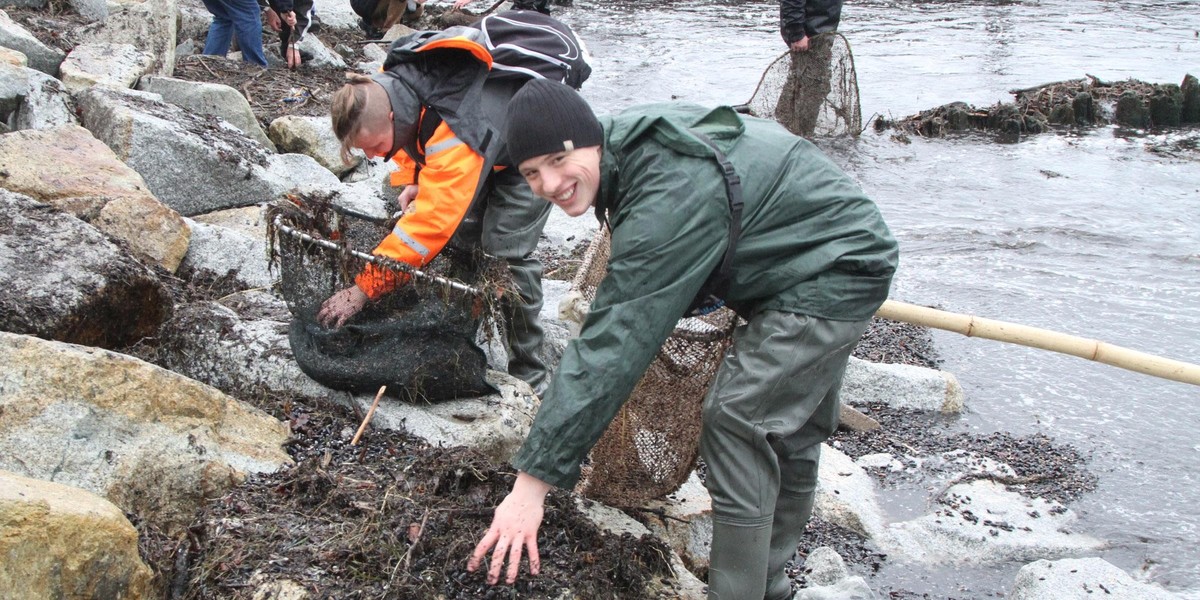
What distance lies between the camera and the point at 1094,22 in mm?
16828

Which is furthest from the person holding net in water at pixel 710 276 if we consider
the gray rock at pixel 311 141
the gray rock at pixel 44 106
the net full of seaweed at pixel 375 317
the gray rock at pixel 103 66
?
the gray rock at pixel 103 66

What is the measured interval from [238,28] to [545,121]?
778 cm

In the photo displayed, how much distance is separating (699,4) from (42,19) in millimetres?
13017

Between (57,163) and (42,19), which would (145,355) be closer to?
(57,163)

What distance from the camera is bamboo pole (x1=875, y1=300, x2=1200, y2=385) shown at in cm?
369

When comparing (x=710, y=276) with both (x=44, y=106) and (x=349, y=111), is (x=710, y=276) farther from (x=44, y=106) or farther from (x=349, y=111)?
(x=44, y=106)

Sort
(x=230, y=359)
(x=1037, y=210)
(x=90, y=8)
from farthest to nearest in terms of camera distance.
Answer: (x=90, y=8) → (x=1037, y=210) → (x=230, y=359)

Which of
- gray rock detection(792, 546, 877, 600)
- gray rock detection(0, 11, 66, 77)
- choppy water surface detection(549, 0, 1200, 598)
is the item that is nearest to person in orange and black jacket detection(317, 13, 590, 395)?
gray rock detection(792, 546, 877, 600)

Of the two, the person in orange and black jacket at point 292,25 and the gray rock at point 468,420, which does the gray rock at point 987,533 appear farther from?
the person in orange and black jacket at point 292,25

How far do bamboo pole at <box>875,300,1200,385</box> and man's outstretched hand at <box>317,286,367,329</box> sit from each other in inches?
74.2

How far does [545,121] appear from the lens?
2432 millimetres

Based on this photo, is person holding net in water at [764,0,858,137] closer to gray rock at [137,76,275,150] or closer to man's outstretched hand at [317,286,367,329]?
gray rock at [137,76,275,150]

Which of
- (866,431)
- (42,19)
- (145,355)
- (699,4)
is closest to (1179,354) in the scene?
(866,431)

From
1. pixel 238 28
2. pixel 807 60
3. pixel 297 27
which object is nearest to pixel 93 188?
pixel 238 28
